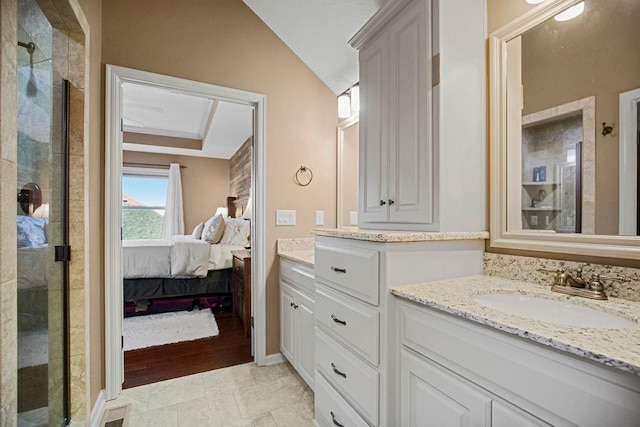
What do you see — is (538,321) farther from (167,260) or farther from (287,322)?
(167,260)

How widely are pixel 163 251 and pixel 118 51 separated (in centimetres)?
229

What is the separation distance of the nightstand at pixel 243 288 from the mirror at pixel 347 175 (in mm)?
970

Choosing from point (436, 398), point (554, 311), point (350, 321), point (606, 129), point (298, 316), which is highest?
point (606, 129)

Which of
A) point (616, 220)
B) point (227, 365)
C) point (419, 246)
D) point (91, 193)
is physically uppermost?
point (91, 193)

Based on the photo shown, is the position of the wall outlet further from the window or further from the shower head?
the window

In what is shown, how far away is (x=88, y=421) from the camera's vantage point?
4.98 ft

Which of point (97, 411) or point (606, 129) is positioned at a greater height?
point (606, 129)

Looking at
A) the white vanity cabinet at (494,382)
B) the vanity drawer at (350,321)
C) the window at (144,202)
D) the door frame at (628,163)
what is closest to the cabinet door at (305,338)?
the vanity drawer at (350,321)

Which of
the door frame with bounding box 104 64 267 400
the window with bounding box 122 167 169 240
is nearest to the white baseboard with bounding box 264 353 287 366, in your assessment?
the door frame with bounding box 104 64 267 400

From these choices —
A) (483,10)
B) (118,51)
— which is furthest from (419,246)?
(118,51)

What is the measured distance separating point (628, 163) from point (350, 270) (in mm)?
1020

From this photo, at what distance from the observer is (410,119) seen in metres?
1.35

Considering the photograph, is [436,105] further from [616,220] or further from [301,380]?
[301,380]

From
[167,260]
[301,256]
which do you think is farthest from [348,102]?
[167,260]
